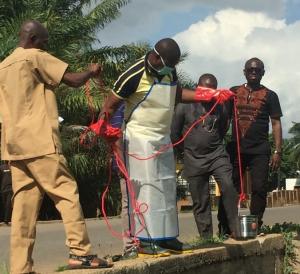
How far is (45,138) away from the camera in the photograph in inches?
162

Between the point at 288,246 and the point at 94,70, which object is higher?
the point at 94,70

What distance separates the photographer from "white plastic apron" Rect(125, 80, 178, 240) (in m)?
4.81

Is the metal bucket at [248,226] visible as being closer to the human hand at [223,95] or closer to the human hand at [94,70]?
the human hand at [223,95]

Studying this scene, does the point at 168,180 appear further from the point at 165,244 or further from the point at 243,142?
the point at 243,142

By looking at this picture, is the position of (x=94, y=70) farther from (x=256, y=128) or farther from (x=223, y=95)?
(x=256, y=128)

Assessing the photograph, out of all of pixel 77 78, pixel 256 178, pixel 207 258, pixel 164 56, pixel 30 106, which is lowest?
pixel 207 258

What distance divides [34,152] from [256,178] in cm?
338

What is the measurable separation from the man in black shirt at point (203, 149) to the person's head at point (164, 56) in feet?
5.75

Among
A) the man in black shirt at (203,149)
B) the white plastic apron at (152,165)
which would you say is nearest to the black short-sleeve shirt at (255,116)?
the man in black shirt at (203,149)

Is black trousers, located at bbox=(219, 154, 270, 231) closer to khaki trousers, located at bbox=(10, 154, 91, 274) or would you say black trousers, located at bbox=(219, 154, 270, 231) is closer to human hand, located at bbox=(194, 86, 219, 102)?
human hand, located at bbox=(194, 86, 219, 102)

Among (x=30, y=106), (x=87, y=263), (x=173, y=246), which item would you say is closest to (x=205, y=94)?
(x=173, y=246)

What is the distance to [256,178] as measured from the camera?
6.92m

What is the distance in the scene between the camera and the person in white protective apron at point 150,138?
4.80 meters

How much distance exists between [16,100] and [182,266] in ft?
5.86
